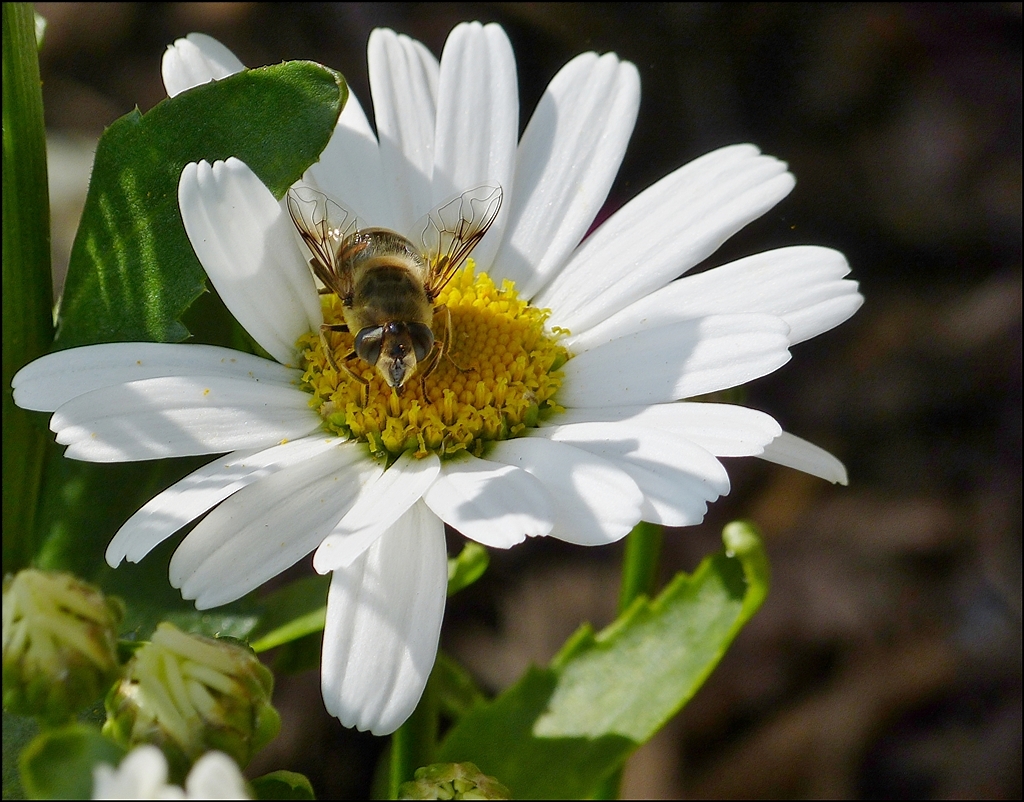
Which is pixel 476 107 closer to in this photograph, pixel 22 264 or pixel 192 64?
pixel 192 64

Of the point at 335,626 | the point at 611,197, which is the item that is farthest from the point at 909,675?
the point at 335,626

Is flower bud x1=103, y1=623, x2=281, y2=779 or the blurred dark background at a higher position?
flower bud x1=103, y1=623, x2=281, y2=779

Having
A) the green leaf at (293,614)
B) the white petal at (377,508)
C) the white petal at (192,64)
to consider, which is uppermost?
the white petal at (192,64)

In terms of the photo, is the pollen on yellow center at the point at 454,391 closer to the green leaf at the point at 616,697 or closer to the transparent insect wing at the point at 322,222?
the transparent insect wing at the point at 322,222

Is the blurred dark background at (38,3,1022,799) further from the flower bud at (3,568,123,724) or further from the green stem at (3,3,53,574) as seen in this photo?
the flower bud at (3,568,123,724)

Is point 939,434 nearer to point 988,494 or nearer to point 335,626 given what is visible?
point 988,494

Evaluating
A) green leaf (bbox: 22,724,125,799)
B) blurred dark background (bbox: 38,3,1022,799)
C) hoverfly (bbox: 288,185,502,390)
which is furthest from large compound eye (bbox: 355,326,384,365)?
blurred dark background (bbox: 38,3,1022,799)

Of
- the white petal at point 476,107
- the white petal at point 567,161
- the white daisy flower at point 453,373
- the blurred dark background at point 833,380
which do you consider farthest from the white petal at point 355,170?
the blurred dark background at point 833,380
